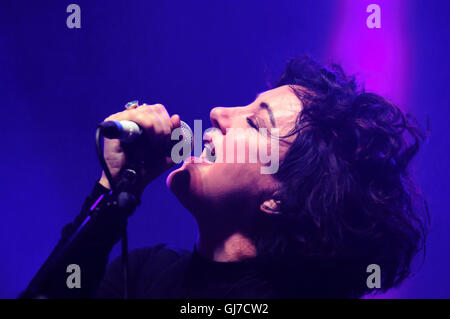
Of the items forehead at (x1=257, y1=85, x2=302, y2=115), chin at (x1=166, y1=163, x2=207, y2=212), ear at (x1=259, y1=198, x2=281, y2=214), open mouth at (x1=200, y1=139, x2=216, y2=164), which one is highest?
forehead at (x1=257, y1=85, x2=302, y2=115)

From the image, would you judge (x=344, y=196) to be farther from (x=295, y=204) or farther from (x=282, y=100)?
(x=282, y=100)

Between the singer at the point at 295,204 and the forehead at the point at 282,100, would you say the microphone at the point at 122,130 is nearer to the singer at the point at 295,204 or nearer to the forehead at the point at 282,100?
the singer at the point at 295,204

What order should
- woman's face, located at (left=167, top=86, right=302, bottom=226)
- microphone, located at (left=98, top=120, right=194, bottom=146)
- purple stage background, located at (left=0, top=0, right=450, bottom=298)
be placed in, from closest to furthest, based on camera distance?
microphone, located at (left=98, top=120, right=194, bottom=146), woman's face, located at (left=167, top=86, right=302, bottom=226), purple stage background, located at (left=0, top=0, right=450, bottom=298)

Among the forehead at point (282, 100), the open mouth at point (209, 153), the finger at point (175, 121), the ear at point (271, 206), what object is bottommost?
the ear at point (271, 206)

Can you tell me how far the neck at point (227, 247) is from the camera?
3.88 ft

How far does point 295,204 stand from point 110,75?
1313mm

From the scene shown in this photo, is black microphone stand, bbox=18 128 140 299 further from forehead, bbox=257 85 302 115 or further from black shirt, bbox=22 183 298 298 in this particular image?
forehead, bbox=257 85 302 115

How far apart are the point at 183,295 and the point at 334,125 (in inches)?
31.8

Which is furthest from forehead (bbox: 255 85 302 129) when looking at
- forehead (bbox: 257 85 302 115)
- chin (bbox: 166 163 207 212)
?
chin (bbox: 166 163 207 212)

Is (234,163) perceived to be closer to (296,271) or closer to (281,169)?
(281,169)

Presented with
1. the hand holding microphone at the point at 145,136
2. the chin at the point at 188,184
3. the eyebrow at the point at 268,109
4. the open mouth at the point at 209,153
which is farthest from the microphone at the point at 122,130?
the eyebrow at the point at 268,109

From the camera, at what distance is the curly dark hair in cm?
119

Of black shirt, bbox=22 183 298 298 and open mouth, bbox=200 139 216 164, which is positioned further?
open mouth, bbox=200 139 216 164

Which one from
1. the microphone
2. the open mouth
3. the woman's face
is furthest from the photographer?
the open mouth
